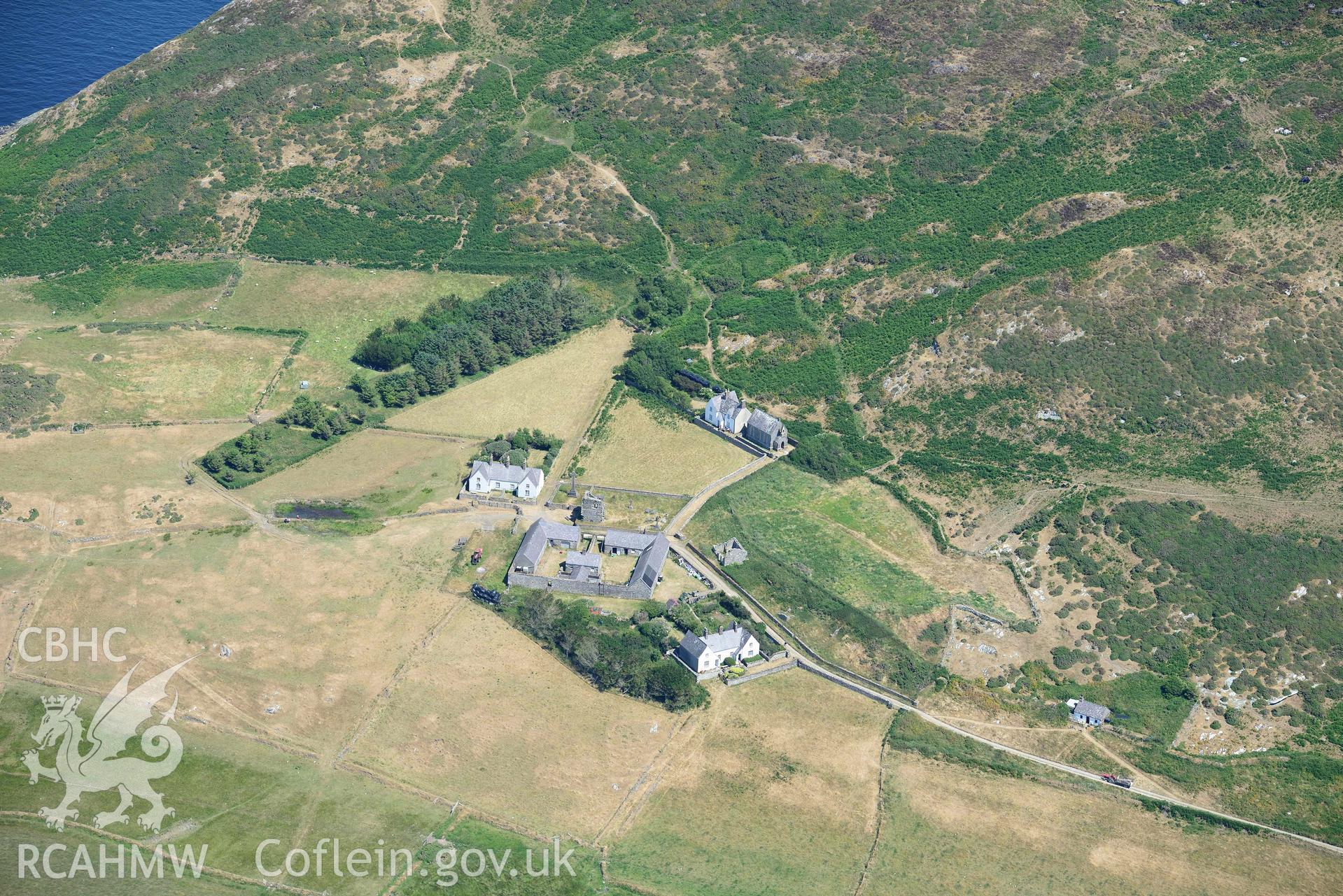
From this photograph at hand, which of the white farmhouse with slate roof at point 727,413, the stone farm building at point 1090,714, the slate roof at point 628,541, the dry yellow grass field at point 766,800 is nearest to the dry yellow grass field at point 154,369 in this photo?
the slate roof at point 628,541

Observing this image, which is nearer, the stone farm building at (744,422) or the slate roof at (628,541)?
the slate roof at (628,541)

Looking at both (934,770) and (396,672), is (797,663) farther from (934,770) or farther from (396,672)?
(396,672)

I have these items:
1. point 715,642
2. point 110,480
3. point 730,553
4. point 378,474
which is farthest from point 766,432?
point 110,480

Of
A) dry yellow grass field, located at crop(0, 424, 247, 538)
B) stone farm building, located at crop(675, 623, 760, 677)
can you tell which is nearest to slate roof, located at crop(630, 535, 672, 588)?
stone farm building, located at crop(675, 623, 760, 677)

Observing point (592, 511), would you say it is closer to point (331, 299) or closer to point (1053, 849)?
point (1053, 849)

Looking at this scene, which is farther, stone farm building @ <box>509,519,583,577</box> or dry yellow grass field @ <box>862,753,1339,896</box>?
stone farm building @ <box>509,519,583,577</box>

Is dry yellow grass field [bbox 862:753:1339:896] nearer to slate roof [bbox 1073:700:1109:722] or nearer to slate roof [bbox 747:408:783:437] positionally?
slate roof [bbox 1073:700:1109:722]

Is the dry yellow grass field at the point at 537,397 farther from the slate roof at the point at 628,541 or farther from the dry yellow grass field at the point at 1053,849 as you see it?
Result: the dry yellow grass field at the point at 1053,849
